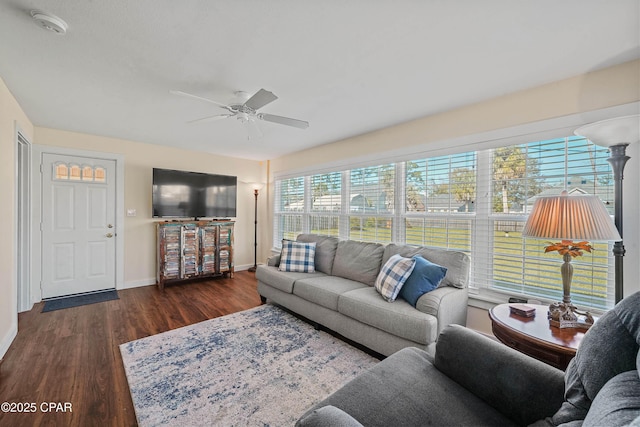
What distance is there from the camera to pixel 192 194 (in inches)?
183

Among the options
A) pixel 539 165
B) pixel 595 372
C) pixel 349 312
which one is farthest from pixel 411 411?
pixel 539 165

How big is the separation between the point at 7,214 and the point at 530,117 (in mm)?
4799

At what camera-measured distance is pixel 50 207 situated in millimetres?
3686

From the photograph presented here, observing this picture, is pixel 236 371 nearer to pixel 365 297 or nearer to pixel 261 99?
pixel 365 297

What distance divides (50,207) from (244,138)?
2.82 m

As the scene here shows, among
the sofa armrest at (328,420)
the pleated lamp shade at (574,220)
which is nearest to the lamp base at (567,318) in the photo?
the pleated lamp shade at (574,220)

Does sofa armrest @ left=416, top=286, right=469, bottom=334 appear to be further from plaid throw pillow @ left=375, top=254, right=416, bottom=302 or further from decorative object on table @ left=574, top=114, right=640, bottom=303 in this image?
decorative object on table @ left=574, top=114, right=640, bottom=303

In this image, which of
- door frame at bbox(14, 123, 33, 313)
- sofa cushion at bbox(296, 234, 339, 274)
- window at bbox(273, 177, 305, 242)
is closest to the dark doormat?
door frame at bbox(14, 123, 33, 313)

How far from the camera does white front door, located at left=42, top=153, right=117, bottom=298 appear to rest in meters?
3.69

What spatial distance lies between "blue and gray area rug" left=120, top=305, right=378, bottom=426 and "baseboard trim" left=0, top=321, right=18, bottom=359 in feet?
3.08

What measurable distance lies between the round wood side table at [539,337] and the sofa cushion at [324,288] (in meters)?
1.31

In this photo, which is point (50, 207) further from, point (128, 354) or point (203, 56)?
A: point (203, 56)

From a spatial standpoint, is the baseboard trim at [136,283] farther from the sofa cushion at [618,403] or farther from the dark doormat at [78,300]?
the sofa cushion at [618,403]

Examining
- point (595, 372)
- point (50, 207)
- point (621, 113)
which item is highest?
point (621, 113)
